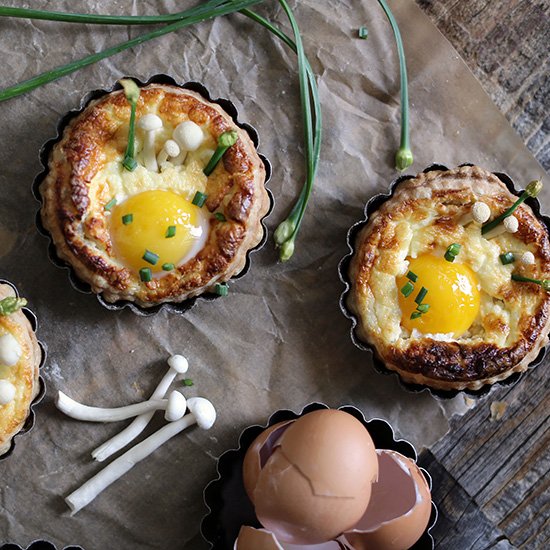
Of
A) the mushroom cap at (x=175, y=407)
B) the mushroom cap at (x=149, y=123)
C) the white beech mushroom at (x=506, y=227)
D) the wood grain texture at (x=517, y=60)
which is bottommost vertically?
the mushroom cap at (x=175, y=407)

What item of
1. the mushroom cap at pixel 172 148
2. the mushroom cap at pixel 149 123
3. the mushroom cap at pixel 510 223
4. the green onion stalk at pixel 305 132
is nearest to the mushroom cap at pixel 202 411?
the green onion stalk at pixel 305 132

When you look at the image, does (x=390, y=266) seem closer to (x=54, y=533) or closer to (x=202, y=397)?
(x=202, y=397)

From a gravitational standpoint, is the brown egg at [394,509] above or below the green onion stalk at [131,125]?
below

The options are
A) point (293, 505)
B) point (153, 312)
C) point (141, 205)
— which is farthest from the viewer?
point (153, 312)

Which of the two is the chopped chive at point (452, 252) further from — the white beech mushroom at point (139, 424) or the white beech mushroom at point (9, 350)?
the white beech mushroom at point (9, 350)

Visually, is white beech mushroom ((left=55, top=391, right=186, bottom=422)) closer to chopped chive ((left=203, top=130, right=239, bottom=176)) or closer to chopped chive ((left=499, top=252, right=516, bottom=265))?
chopped chive ((left=203, top=130, right=239, bottom=176))

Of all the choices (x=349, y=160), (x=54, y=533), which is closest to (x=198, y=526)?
(x=54, y=533)
